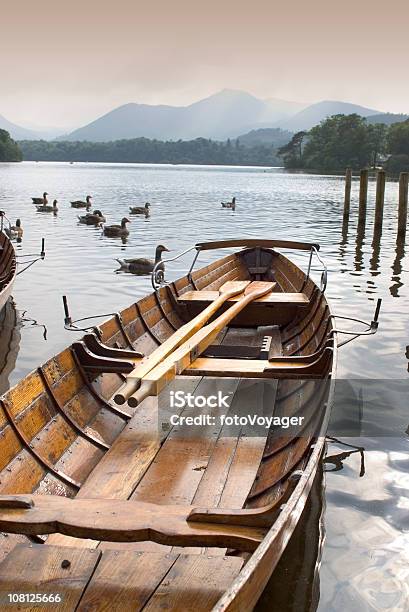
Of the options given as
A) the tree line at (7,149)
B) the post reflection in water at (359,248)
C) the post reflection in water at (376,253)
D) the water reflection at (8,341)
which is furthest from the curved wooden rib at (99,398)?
the tree line at (7,149)

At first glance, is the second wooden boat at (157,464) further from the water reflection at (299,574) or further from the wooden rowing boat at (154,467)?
the water reflection at (299,574)

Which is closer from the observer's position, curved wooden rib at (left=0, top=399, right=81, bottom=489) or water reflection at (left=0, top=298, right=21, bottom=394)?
curved wooden rib at (left=0, top=399, right=81, bottom=489)

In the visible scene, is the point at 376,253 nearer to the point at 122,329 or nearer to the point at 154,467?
the point at 122,329

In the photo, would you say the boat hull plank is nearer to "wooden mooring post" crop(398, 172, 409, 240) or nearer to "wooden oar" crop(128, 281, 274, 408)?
"wooden oar" crop(128, 281, 274, 408)

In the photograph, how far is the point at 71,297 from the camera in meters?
18.1

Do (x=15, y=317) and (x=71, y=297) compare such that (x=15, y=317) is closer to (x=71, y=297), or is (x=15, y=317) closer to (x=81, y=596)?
(x=71, y=297)

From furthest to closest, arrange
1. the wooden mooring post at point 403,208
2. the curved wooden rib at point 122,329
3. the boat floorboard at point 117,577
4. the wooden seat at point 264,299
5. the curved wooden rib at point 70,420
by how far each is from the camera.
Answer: the wooden mooring post at point 403,208 < the wooden seat at point 264,299 < the curved wooden rib at point 122,329 < the curved wooden rib at point 70,420 < the boat floorboard at point 117,577

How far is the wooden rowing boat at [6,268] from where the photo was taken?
547 inches

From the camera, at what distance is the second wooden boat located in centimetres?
463

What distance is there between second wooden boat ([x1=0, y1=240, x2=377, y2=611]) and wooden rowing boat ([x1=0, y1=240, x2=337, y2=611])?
14 mm

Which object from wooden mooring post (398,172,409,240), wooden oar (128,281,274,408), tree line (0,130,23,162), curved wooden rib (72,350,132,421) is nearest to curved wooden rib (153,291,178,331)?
wooden oar (128,281,274,408)

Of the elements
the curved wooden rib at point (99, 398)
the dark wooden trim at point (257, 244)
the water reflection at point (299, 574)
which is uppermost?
the dark wooden trim at point (257, 244)

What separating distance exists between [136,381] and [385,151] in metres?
124

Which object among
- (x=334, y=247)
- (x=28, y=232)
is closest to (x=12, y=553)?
(x=334, y=247)
